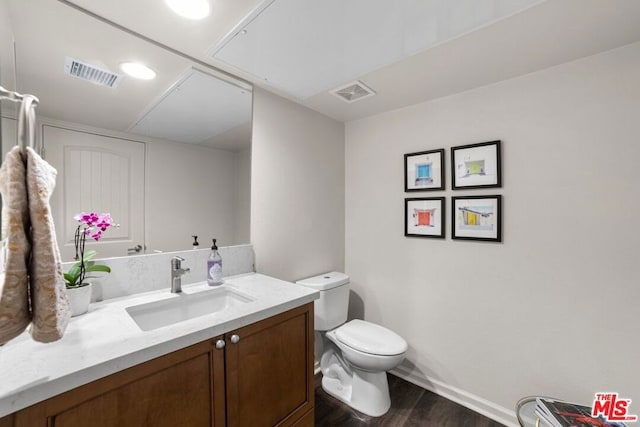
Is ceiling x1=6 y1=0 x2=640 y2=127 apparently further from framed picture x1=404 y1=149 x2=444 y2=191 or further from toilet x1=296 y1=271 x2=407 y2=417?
toilet x1=296 y1=271 x2=407 y2=417

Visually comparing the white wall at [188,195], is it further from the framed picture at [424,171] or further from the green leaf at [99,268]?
the framed picture at [424,171]

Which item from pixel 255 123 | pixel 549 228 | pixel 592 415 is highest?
pixel 255 123

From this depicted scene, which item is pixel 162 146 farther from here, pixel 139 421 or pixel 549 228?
pixel 549 228

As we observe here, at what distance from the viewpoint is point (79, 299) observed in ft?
3.46

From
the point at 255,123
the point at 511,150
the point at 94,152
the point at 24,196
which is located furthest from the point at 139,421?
the point at 511,150

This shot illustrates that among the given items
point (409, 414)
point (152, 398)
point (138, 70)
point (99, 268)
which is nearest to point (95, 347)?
point (152, 398)

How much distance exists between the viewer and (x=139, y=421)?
820 mm

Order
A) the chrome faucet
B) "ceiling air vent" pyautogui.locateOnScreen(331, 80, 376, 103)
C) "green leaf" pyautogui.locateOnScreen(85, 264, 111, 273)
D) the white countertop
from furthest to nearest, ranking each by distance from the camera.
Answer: "ceiling air vent" pyautogui.locateOnScreen(331, 80, 376, 103) → the chrome faucet → "green leaf" pyautogui.locateOnScreen(85, 264, 111, 273) → the white countertop

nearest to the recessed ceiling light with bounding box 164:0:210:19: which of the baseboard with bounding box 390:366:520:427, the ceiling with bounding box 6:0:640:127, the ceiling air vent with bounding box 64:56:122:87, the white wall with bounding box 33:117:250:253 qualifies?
the ceiling with bounding box 6:0:640:127

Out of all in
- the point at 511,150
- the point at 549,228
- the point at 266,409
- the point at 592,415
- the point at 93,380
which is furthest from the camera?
the point at 511,150

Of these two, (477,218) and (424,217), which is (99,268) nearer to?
(424,217)

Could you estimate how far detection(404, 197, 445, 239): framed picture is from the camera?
198 cm

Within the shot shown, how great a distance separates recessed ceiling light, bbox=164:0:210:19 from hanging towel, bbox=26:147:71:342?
899 millimetres

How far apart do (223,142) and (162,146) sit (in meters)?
0.38
